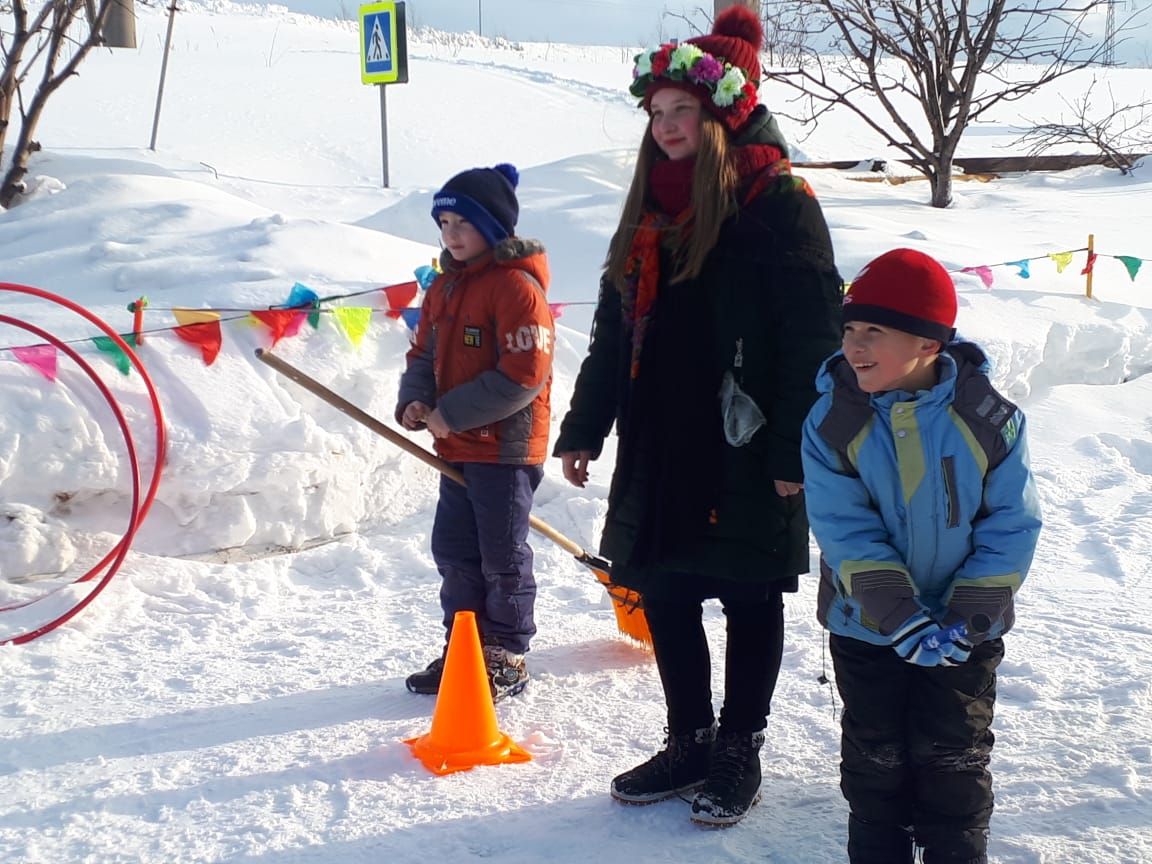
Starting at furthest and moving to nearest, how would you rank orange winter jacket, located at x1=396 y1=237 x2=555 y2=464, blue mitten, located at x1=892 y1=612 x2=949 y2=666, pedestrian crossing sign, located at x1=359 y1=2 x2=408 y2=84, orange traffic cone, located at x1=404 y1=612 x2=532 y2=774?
pedestrian crossing sign, located at x1=359 y1=2 x2=408 y2=84
orange winter jacket, located at x1=396 y1=237 x2=555 y2=464
orange traffic cone, located at x1=404 y1=612 x2=532 y2=774
blue mitten, located at x1=892 y1=612 x2=949 y2=666

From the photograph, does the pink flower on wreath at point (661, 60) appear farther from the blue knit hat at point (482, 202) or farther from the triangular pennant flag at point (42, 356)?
the triangular pennant flag at point (42, 356)

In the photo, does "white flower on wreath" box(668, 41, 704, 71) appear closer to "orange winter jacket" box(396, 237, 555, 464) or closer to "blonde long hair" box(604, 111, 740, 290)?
"blonde long hair" box(604, 111, 740, 290)

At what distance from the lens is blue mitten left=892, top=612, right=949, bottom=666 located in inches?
84.2

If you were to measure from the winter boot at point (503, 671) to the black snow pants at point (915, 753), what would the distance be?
1405 mm

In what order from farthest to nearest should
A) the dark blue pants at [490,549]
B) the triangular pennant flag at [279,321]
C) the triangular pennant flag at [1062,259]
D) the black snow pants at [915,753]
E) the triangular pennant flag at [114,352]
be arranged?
the triangular pennant flag at [1062,259] → the triangular pennant flag at [279,321] → the triangular pennant flag at [114,352] → the dark blue pants at [490,549] → the black snow pants at [915,753]

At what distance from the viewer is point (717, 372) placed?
2705mm

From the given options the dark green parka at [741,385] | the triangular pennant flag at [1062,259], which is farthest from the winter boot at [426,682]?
the triangular pennant flag at [1062,259]

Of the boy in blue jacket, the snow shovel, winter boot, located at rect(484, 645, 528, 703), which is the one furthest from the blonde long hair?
winter boot, located at rect(484, 645, 528, 703)

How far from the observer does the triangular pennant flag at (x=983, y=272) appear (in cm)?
734

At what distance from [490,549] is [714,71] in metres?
1.57

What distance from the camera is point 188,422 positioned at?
4703 mm

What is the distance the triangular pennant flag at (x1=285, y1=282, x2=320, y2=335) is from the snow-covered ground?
0.05m

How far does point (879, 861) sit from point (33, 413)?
3.49 m

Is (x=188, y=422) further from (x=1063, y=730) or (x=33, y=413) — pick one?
(x=1063, y=730)
